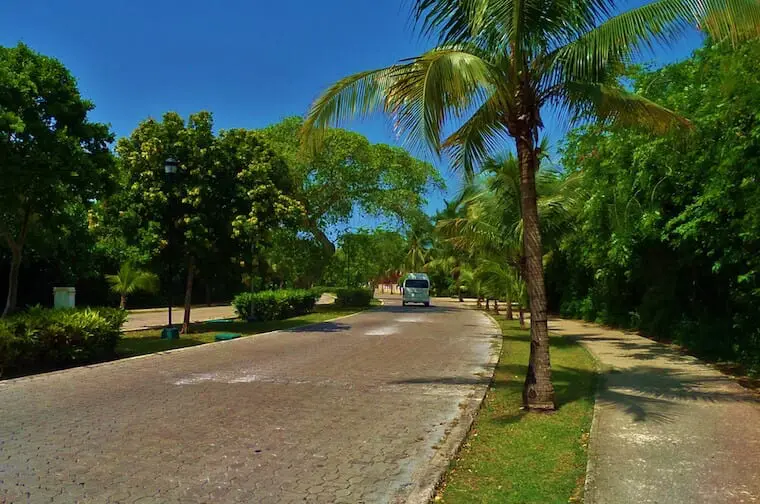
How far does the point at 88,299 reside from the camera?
30.9 meters

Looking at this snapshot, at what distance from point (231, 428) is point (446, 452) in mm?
2448

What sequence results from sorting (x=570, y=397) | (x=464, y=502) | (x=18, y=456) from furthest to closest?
(x=570, y=397)
(x=18, y=456)
(x=464, y=502)

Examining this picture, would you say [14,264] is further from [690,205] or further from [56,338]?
[690,205]

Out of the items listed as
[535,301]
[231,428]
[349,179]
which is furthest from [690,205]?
[349,179]

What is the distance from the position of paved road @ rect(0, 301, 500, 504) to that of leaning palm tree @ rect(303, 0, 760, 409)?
2.26 meters

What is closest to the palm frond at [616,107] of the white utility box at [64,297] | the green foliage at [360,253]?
the white utility box at [64,297]

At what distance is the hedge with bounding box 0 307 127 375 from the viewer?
392 inches

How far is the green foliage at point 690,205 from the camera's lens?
28.5 feet

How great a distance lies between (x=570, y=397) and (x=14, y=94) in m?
11.5

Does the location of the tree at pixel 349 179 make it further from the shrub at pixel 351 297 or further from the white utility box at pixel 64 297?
the white utility box at pixel 64 297

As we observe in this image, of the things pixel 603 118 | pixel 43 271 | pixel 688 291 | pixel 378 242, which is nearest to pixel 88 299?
pixel 43 271

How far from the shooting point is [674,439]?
19.7ft

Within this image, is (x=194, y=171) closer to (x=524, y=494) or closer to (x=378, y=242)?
(x=524, y=494)

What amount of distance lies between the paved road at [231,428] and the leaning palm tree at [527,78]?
2264mm
